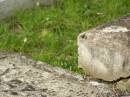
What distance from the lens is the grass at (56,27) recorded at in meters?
5.01

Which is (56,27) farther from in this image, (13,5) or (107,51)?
(107,51)

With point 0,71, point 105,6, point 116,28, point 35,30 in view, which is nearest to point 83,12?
point 105,6

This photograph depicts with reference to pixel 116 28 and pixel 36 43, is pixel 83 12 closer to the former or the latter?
pixel 36 43

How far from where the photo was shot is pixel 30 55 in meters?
4.98

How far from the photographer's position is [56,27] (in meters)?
5.43

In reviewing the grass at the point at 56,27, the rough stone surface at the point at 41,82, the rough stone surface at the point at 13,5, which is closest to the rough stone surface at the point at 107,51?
the rough stone surface at the point at 41,82

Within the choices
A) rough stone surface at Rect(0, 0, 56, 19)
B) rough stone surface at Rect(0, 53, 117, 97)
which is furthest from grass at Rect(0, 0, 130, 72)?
rough stone surface at Rect(0, 53, 117, 97)

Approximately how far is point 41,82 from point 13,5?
1868 mm

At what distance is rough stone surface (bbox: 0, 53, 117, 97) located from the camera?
12.3 ft

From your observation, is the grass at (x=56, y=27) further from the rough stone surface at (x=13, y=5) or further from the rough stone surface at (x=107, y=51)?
the rough stone surface at (x=107, y=51)

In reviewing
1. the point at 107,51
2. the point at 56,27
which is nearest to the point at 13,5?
the point at 56,27

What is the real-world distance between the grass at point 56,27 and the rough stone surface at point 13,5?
74 millimetres

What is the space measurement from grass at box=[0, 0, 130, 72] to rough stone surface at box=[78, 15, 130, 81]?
1.89ft

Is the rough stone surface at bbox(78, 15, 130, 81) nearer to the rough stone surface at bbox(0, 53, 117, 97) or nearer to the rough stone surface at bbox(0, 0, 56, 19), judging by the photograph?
the rough stone surface at bbox(0, 53, 117, 97)
